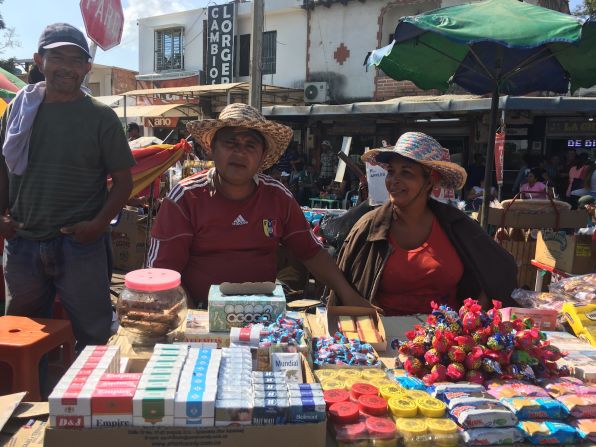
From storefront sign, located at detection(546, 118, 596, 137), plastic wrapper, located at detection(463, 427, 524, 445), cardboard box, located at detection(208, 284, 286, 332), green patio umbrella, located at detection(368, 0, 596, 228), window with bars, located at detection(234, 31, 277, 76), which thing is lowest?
plastic wrapper, located at detection(463, 427, 524, 445)

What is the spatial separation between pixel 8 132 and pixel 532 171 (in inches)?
435

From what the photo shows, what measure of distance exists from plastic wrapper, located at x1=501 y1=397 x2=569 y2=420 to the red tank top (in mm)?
1192

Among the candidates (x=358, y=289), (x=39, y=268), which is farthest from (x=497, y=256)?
(x=39, y=268)

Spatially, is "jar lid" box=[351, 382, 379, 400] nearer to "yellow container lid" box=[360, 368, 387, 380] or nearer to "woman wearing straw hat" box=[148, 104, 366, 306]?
"yellow container lid" box=[360, 368, 387, 380]

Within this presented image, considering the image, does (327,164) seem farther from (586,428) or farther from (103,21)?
(586,428)

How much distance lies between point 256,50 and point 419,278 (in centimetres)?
530

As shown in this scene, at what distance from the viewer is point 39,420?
1.32m

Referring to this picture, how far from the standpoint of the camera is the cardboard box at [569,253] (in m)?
3.59

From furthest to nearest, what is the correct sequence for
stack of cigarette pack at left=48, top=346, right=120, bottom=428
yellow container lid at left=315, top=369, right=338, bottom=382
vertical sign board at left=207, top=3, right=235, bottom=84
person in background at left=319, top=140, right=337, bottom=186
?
vertical sign board at left=207, top=3, right=235, bottom=84 < person in background at left=319, top=140, right=337, bottom=186 < yellow container lid at left=315, top=369, right=338, bottom=382 < stack of cigarette pack at left=48, top=346, right=120, bottom=428

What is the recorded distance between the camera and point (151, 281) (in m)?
1.57

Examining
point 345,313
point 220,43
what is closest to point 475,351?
point 345,313

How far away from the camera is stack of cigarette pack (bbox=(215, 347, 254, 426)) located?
1.10m

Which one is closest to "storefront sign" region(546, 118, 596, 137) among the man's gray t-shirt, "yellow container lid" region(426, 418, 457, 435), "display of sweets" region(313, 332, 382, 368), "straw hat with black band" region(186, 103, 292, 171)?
"straw hat with black band" region(186, 103, 292, 171)

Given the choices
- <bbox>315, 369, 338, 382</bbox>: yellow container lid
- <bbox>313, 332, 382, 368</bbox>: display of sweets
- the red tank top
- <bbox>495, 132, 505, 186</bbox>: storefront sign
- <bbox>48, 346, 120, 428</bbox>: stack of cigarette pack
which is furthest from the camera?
<bbox>495, 132, 505, 186</bbox>: storefront sign
